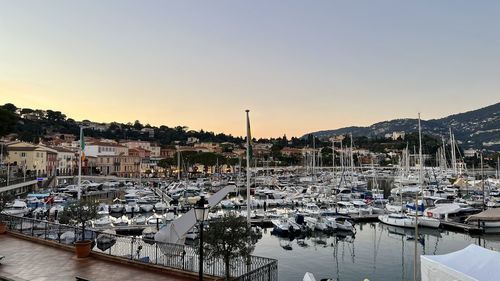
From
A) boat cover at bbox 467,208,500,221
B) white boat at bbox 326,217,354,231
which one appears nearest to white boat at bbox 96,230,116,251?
white boat at bbox 326,217,354,231

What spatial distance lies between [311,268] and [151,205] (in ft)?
91.4

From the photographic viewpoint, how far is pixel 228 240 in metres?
10.7

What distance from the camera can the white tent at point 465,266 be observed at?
33.4ft

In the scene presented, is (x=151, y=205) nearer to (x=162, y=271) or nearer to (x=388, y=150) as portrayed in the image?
(x=162, y=271)

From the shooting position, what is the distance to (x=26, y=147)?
75500 mm

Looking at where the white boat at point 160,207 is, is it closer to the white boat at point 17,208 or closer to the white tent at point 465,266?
the white boat at point 17,208

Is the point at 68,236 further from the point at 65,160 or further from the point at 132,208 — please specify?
the point at 65,160

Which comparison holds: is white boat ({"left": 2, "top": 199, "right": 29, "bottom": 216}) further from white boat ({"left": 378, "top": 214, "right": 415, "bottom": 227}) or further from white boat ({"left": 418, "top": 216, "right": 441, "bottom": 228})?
white boat ({"left": 418, "top": 216, "right": 441, "bottom": 228})

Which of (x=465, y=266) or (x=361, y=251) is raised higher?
(x=465, y=266)

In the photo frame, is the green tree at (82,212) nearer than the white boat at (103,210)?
Yes

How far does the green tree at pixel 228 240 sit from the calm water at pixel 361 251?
509 inches

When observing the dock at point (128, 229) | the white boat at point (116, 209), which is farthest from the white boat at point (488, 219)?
the white boat at point (116, 209)

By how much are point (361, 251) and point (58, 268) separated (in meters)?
22.6

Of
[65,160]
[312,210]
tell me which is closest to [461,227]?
[312,210]
